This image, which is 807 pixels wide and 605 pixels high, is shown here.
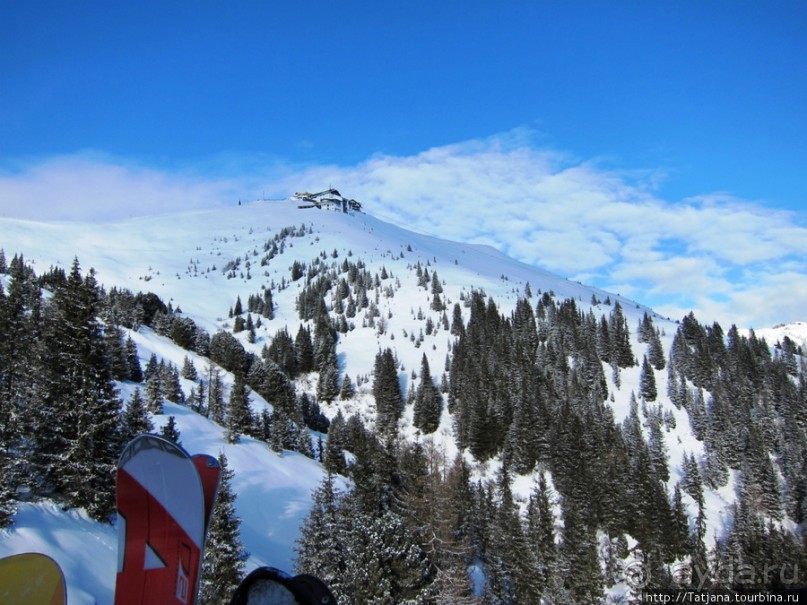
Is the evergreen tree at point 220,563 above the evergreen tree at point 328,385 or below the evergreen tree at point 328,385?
below

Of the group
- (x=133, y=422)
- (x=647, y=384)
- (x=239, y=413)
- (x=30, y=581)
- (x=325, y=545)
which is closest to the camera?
(x=30, y=581)

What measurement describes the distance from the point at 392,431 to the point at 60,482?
73208mm

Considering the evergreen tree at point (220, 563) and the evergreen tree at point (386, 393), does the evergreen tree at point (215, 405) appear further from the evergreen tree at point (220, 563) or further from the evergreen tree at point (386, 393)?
the evergreen tree at point (386, 393)

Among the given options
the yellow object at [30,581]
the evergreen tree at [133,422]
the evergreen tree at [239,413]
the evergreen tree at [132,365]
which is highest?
the evergreen tree at [132,365]

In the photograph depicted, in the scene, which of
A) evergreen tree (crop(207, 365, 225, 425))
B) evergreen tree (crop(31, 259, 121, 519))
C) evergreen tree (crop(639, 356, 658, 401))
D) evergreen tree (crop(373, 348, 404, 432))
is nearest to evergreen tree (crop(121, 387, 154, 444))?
evergreen tree (crop(31, 259, 121, 519))

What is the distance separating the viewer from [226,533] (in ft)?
76.8

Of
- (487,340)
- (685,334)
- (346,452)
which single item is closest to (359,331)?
(487,340)

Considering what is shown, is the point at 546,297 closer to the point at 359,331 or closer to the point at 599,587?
the point at 359,331

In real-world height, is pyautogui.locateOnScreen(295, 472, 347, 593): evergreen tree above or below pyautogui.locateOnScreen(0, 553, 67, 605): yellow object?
below

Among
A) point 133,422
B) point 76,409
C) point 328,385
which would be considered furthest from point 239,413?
point 328,385

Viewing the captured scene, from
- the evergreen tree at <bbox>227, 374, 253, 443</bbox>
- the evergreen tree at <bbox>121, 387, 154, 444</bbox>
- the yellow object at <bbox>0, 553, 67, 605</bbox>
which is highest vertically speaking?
the evergreen tree at <bbox>227, 374, 253, 443</bbox>

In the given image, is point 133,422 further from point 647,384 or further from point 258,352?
point 647,384

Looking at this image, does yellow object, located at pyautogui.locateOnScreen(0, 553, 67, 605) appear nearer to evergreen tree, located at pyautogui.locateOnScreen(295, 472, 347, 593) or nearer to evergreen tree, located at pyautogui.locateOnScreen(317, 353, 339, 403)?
evergreen tree, located at pyautogui.locateOnScreen(295, 472, 347, 593)

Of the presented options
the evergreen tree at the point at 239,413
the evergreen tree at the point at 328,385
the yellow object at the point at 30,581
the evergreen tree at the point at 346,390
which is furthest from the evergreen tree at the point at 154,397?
the evergreen tree at the point at 346,390
